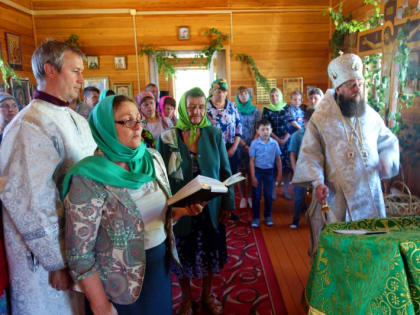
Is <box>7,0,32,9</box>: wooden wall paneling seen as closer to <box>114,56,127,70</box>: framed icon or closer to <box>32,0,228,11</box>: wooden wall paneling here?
<box>32,0,228,11</box>: wooden wall paneling

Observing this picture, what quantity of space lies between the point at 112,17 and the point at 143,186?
592cm

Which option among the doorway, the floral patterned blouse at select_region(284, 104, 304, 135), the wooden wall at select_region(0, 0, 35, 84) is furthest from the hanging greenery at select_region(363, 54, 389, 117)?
the doorway

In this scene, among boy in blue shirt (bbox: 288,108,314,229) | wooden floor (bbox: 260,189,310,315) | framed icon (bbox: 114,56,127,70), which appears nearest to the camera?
wooden floor (bbox: 260,189,310,315)

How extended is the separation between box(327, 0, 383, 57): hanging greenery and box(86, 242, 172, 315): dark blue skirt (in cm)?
436

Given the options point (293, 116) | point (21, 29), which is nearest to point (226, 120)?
point (293, 116)

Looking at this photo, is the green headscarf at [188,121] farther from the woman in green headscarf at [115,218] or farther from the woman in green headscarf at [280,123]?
the woman in green headscarf at [280,123]

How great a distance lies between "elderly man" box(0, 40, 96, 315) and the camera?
4.25 feet

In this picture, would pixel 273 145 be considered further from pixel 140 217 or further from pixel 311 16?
pixel 311 16

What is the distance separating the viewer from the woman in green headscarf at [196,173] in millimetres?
2102

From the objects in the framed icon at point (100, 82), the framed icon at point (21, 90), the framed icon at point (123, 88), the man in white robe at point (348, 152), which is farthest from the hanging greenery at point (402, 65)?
the framed icon at point (21, 90)

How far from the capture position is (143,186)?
1.40 meters

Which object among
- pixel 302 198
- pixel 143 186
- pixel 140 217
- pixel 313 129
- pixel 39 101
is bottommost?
pixel 302 198

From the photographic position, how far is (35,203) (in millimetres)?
1293

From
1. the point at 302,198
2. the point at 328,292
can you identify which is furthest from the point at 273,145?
the point at 328,292
